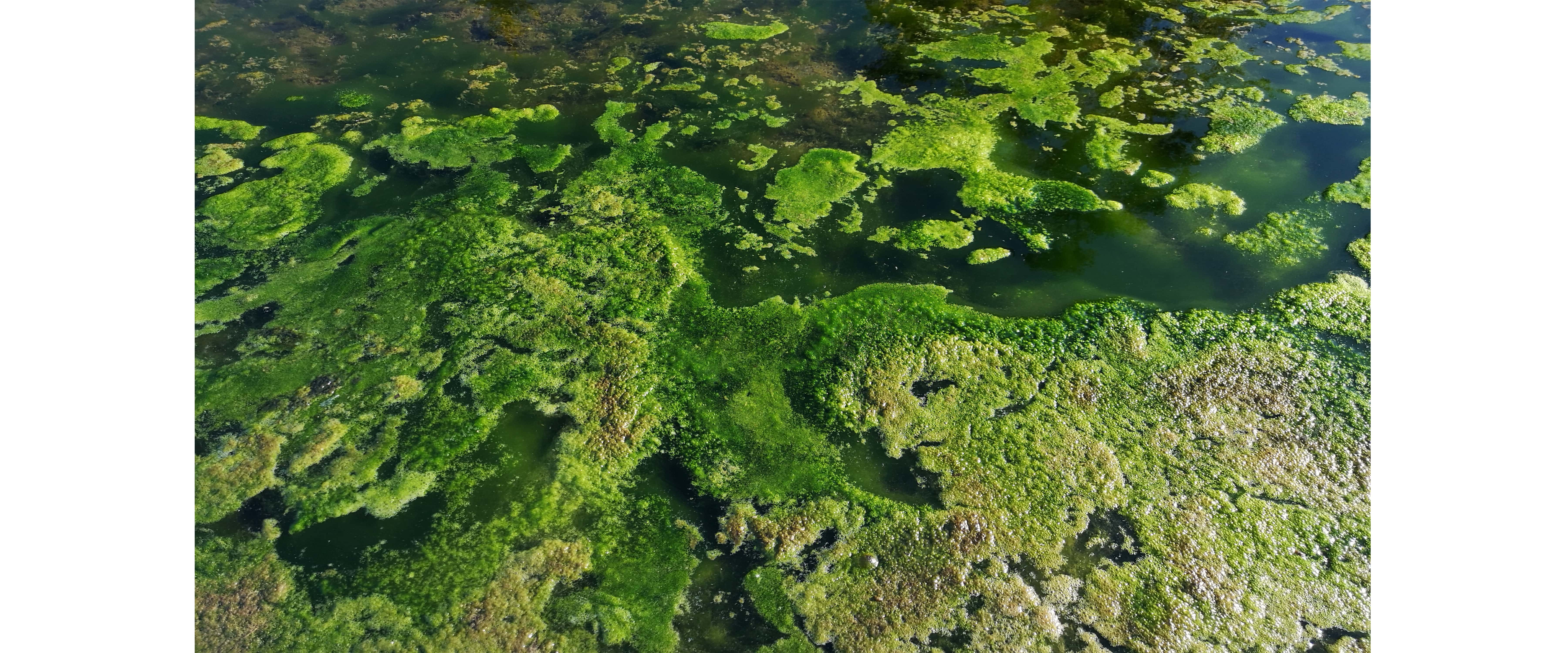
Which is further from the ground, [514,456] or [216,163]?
[216,163]

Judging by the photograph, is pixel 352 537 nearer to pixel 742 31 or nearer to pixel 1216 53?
pixel 742 31

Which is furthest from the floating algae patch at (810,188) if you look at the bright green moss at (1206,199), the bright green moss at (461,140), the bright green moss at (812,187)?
the bright green moss at (1206,199)

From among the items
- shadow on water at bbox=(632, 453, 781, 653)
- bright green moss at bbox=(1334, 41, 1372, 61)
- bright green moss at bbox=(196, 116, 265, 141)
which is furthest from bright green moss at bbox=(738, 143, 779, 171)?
bright green moss at bbox=(1334, 41, 1372, 61)

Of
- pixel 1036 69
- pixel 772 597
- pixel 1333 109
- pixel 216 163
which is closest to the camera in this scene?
pixel 772 597

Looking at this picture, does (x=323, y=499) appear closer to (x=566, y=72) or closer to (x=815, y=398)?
(x=815, y=398)

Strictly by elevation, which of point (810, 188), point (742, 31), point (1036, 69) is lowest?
point (810, 188)

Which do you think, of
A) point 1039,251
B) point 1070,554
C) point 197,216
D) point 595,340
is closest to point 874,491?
point 1070,554

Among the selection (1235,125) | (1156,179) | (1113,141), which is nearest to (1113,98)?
(1113,141)
